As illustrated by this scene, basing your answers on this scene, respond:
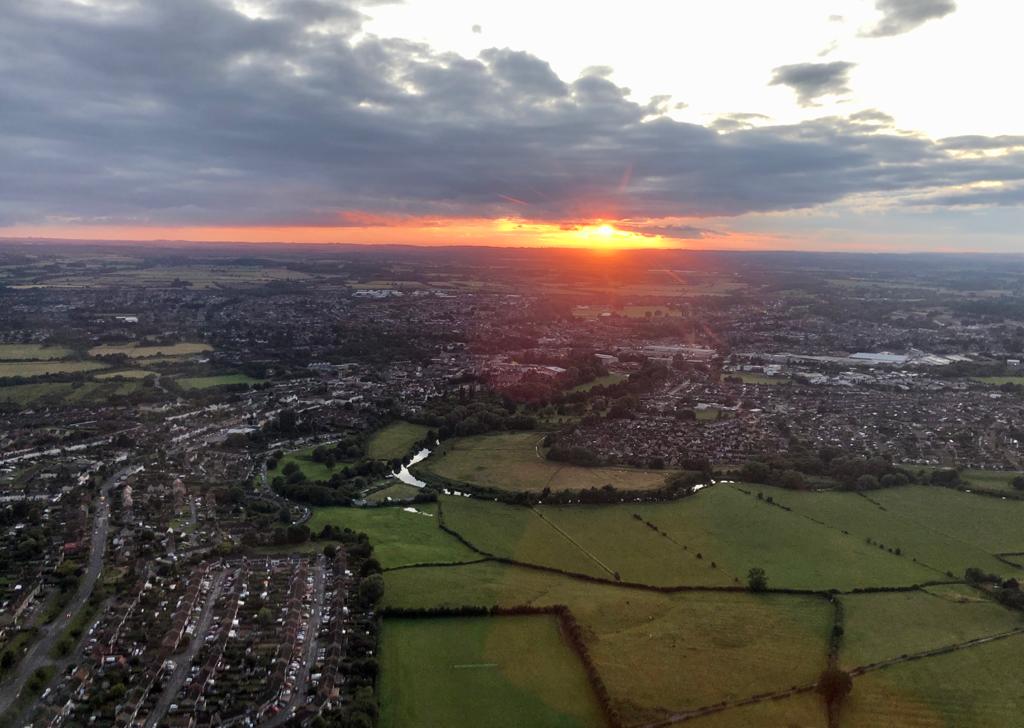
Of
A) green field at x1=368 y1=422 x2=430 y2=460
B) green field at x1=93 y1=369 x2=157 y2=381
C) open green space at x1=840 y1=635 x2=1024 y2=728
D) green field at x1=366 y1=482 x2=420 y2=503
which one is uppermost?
green field at x1=93 y1=369 x2=157 y2=381

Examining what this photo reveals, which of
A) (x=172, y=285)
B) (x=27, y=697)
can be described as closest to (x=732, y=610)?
(x=27, y=697)

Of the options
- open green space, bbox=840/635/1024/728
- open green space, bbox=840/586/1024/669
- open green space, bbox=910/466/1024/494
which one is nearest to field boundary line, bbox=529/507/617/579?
open green space, bbox=840/586/1024/669

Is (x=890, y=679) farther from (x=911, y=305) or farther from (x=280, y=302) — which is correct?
(x=911, y=305)

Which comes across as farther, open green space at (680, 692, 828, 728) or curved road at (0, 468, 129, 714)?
curved road at (0, 468, 129, 714)

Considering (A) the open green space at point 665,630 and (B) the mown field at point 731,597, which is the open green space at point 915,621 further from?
(A) the open green space at point 665,630

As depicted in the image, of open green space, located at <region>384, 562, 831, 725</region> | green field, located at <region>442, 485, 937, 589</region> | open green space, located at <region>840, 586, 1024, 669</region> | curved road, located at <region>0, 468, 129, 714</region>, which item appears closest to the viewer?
curved road, located at <region>0, 468, 129, 714</region>

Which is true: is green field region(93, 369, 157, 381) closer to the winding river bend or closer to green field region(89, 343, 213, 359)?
green field region(89, 343, 213, 359)

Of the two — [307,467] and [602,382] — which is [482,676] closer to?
[307,467]
